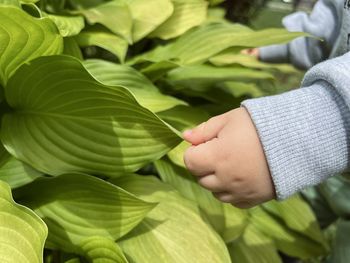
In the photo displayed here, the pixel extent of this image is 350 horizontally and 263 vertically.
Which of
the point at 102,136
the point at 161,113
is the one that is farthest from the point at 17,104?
the point at 161,113

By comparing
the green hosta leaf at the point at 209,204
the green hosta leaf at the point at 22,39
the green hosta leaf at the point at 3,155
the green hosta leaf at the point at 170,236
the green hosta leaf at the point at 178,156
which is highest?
the green hosta leaf at the point at 22,39

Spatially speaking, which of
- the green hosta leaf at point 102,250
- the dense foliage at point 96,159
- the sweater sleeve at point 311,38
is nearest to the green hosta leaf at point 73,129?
the dense foliage at point 96,159

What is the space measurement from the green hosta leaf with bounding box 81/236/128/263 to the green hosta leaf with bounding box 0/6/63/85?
0.22 metres

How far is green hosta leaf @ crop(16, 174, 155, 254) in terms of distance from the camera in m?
0.67

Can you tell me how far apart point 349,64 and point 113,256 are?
0.33 metres

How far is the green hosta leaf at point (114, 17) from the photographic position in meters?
0.86

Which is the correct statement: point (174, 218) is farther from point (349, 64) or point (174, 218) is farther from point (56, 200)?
point (349, 64)

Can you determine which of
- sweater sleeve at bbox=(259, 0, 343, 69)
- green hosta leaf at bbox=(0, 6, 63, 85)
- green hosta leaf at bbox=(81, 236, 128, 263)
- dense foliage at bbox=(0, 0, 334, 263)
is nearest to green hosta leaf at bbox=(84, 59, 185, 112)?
dense foliage at bbox=(0, 0, 334, 263)

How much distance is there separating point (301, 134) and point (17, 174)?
1.15ft

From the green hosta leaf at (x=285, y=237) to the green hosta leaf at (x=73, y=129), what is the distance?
0.29 meters

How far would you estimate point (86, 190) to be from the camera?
680 millimetres

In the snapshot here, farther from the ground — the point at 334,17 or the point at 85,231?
the point at 334,17

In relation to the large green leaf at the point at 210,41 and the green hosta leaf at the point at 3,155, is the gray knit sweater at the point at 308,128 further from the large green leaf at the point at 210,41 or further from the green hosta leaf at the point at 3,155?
the green hosta leaf at the point at 3,155

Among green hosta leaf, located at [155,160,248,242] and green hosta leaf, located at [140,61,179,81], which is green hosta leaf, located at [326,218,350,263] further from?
green hosta leaf, located at [140,61,179,81]
